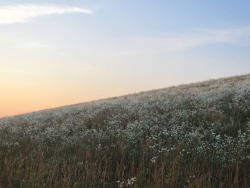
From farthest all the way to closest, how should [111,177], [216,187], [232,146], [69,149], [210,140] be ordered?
1. [69,149]
2. [210,140]
3. [232,146]
4. [111,177]
5. [216,187]

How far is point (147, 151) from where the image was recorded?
40.3ft

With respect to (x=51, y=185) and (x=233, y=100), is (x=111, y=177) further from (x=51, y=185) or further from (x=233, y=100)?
(x=233, y=100)

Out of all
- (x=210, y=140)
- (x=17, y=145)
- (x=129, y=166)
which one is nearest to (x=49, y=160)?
(x=129, y=166)

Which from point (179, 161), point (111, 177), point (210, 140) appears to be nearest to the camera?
point (111, 177)

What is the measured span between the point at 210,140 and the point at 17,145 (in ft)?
25.6

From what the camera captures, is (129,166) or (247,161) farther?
(129,166)

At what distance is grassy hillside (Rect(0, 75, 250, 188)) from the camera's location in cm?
943

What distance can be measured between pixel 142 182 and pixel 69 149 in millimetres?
5288

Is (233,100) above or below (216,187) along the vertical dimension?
above

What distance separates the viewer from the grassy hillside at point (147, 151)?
943cm

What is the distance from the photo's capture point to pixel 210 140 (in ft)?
43.2

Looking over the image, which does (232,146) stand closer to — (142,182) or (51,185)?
(142,182)

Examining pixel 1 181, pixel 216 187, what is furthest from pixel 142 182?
pixel 1 181

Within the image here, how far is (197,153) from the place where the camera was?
1154cm
